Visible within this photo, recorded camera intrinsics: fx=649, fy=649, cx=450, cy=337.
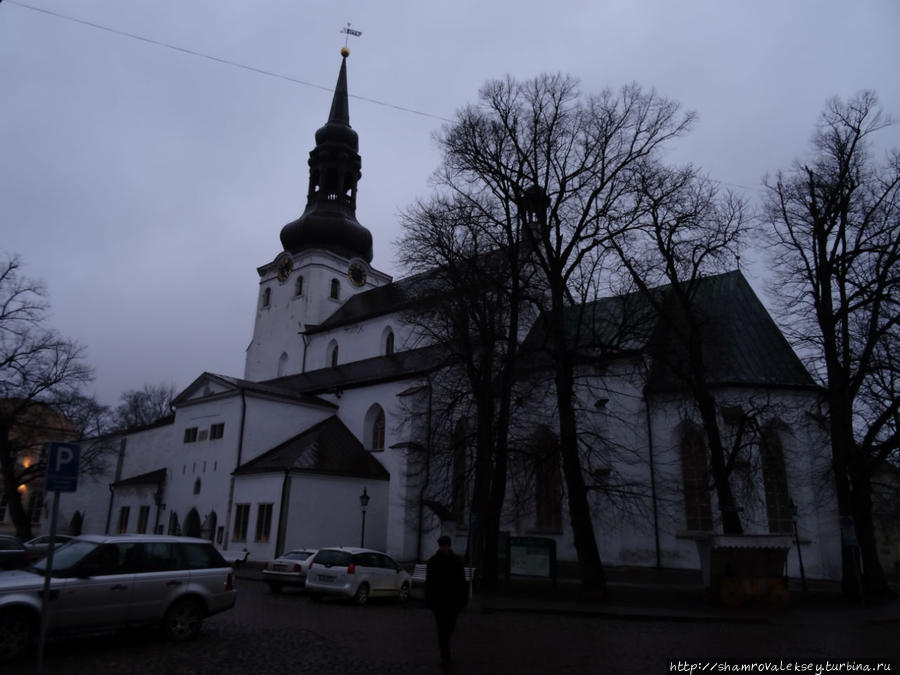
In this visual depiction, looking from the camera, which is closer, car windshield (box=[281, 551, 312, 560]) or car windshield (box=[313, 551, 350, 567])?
car windshield (box=[313, 551, 350, 567])

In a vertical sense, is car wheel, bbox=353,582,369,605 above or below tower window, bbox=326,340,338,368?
below

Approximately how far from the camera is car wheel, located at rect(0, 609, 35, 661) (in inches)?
324

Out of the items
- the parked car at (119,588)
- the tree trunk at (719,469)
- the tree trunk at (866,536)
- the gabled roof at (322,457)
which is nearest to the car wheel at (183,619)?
the parked car at (119,588)

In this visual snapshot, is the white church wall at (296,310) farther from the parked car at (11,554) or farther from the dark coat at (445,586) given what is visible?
the dark coat at (445,586)

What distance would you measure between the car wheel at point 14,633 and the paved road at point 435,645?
1.12 feet

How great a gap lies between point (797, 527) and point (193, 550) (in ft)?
64.4

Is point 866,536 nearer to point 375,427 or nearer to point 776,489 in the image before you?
point 776,489

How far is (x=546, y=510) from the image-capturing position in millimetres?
25828

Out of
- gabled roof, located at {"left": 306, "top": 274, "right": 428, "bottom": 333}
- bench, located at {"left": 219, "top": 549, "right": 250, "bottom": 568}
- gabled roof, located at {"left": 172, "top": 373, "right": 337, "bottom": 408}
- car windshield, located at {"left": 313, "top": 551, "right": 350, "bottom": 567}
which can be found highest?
gabled roof, located at {"left": 306, "top": 274, "right": 428, "bottom": 333}

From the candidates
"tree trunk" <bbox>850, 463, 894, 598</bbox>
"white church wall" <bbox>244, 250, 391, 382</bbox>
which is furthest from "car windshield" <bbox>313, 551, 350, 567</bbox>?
"white church wall" <bbox>244, 250, 391, 382</bbox>

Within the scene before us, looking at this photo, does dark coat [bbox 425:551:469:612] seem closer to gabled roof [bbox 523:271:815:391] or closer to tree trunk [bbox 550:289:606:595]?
tree trunk [bbox 550:289:606:595]

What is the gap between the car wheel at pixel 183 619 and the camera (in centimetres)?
989

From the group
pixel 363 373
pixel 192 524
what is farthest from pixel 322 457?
pixel 192 524

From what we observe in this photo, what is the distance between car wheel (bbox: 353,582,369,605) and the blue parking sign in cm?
980
